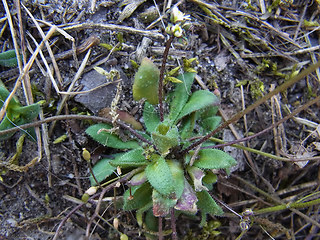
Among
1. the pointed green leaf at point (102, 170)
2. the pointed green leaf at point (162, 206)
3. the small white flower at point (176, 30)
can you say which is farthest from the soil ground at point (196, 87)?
the small white flower at point (176, 30)

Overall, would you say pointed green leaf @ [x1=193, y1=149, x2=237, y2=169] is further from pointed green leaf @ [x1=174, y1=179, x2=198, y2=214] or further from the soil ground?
the soil ground

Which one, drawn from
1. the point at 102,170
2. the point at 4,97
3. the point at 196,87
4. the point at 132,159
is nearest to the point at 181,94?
the point at 196,87

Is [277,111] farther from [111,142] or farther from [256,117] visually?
[111,142]

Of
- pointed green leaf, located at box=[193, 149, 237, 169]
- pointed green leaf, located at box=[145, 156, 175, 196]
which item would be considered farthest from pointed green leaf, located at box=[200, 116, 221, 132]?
pointed green leaf, located at box=[145, 156, 175, 196]

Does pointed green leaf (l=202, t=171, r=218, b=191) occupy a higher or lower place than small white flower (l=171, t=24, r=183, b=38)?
lower

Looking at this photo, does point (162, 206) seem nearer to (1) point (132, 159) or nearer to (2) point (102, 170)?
(1) point (132, 159)

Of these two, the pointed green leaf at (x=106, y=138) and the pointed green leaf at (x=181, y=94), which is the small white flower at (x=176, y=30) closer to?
the pointed green leaf at (x=181, y=94)
